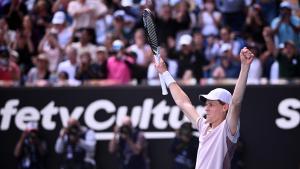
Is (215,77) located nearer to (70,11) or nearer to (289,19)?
(289,19)

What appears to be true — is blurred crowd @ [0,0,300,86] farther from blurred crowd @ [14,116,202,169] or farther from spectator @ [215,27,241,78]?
blurred crowd @ [14,116,202,169]

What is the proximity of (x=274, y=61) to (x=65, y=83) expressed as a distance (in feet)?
12.8

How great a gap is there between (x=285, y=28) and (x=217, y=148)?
31.8ft

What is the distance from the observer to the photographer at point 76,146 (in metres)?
14.9

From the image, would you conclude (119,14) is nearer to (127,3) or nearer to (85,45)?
(127,3)

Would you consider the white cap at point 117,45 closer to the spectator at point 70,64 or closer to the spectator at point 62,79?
the spectator at point 70,64

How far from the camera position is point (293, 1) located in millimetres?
17562

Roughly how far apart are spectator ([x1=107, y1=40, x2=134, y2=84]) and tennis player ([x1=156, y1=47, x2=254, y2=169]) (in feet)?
27.3

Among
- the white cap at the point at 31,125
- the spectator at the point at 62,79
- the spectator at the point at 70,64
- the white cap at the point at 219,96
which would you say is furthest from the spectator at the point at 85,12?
the white cap at the point at 219,96

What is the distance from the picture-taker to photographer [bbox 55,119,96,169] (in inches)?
588

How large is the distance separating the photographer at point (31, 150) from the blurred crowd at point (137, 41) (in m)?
0.98

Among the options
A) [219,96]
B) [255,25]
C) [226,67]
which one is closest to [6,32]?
[226,67]

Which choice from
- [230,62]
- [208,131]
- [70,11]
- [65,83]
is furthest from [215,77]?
[208,131]

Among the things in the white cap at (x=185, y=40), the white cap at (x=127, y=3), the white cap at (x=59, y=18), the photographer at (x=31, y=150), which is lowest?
the photographer at (x=31, y=150)
